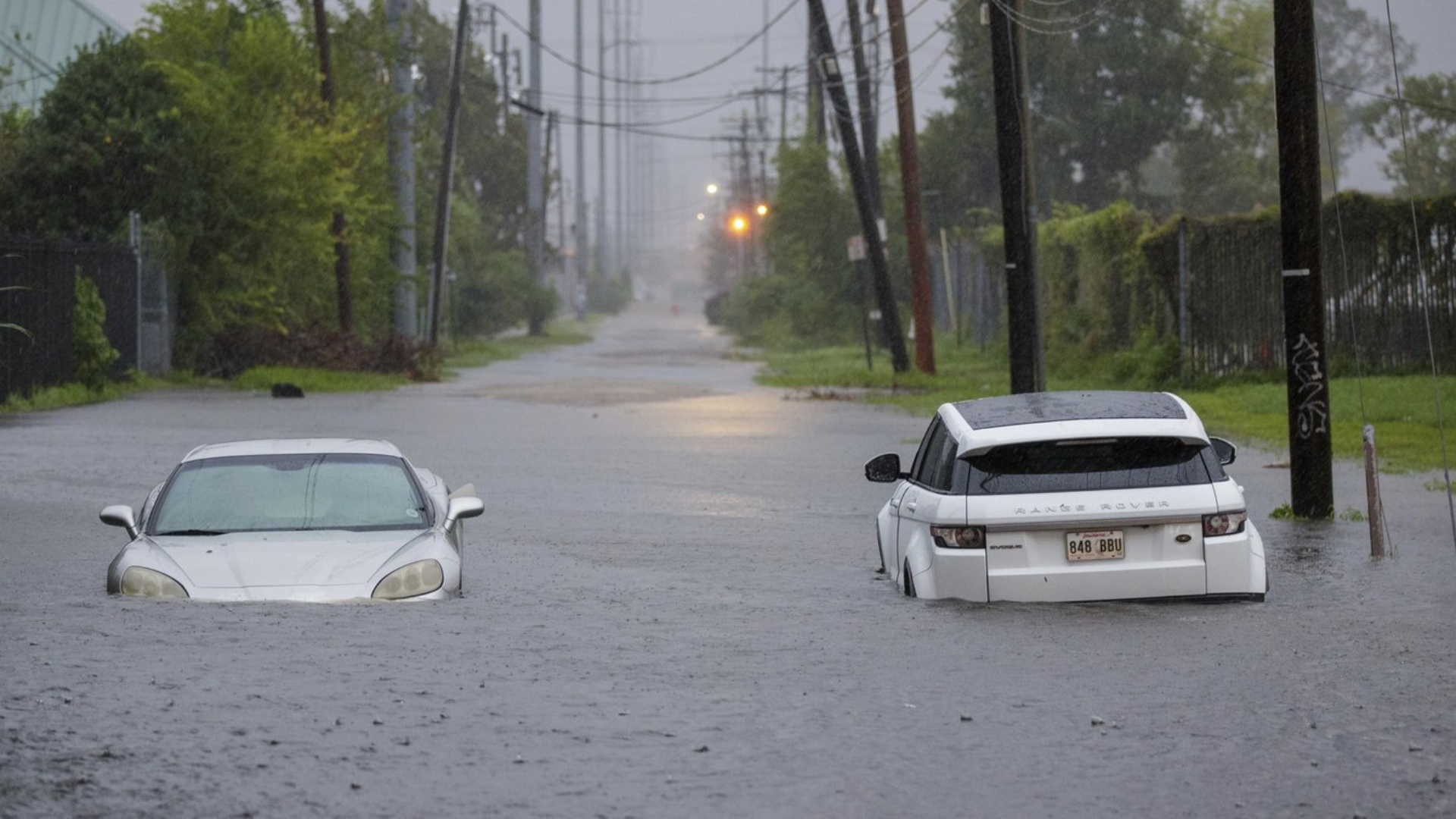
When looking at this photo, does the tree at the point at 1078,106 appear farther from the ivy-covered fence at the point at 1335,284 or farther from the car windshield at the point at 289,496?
the car windshield at the point at 289,496

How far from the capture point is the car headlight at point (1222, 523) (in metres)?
10.9

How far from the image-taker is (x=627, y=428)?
27.3 m

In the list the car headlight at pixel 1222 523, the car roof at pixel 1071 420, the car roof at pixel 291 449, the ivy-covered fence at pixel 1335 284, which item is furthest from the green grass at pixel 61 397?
the car headlight at pixel 1222 523

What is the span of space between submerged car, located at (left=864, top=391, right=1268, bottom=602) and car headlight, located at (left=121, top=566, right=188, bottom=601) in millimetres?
4055

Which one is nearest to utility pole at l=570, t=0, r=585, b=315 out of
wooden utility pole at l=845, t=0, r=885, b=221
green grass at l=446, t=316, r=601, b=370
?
green grass at l=446, t=316, r=601, b=370

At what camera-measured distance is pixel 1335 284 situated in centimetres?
2995

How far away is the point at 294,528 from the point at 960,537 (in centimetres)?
388

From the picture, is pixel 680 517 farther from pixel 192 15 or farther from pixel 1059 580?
pixel 192 15

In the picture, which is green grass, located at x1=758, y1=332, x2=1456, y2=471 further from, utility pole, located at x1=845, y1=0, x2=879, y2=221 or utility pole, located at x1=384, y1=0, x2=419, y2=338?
utility pole, located at x1=384, y1=0, x2=419, y2=338

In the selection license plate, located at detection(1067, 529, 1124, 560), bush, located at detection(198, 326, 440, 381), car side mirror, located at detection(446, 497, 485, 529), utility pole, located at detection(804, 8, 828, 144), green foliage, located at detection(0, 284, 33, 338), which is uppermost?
utility pole, located at detection(804, 8, 828, 144)

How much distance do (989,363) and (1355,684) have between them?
34075 mm

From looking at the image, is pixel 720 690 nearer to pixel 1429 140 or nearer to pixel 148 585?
pixel 148 585

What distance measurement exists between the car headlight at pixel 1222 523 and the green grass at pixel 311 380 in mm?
26602

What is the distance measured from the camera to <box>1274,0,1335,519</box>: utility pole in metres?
15.9
